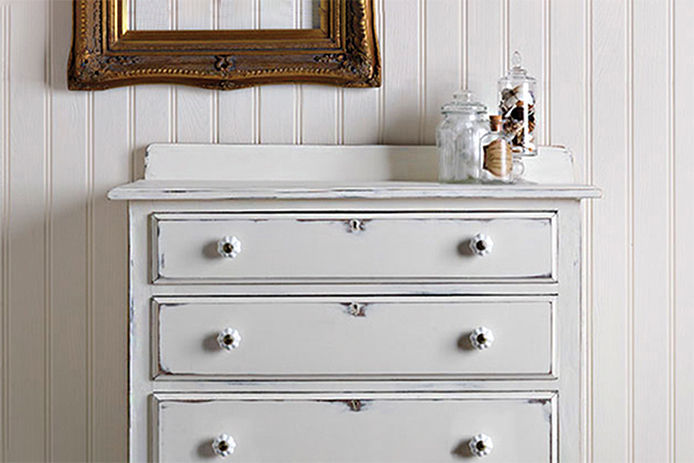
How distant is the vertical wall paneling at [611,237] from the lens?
2123 millimetres

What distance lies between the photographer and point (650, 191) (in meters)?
2.13

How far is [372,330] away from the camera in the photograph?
167cm

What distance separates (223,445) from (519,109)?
981 millimetres

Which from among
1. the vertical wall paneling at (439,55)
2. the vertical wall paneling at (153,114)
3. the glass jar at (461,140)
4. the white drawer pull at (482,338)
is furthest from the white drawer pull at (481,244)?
the vertical wall paneling at (153,114)

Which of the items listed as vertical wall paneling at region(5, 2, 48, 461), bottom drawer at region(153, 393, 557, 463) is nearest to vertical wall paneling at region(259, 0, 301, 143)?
vertical wall paneling at region(5, 2, 48, 461)

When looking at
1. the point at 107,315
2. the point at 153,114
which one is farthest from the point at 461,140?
the point at 107,315

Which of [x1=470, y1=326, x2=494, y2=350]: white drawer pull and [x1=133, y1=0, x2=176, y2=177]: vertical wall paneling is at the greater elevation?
[x1=133, y1=0, x2=176, y2=177]: vertical wall paneling

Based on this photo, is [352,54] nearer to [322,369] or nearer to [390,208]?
[390,208]

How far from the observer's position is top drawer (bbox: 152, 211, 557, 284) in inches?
65.7

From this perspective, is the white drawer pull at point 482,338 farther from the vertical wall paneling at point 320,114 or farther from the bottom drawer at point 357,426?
the vertical wall paneling at point 320,114

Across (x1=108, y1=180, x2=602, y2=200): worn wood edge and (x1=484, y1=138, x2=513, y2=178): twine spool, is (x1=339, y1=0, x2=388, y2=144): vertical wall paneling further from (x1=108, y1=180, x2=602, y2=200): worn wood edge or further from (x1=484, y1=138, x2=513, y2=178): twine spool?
(x1=108, y1=180, x2=602, y2=200): worn wood edge

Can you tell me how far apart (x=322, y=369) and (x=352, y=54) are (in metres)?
0.80

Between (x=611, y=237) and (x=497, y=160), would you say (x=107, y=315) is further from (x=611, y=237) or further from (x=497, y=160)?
(x=611, y=237)

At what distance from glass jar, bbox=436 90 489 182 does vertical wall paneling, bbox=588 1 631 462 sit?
1.09 feet
